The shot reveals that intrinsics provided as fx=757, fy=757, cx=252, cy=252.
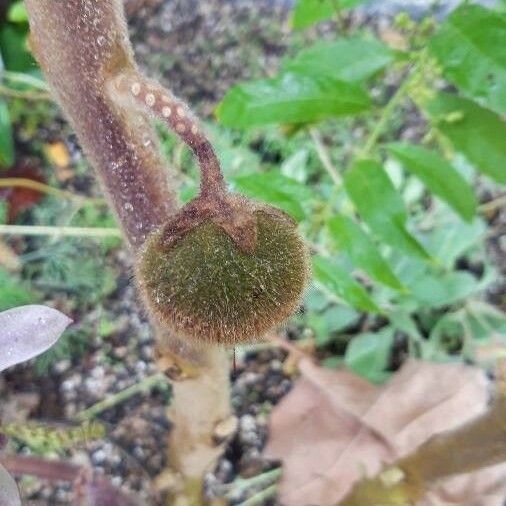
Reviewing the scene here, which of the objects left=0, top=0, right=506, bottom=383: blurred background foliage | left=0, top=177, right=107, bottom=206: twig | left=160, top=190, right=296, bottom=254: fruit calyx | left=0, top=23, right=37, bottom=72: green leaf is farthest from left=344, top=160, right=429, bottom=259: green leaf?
left=0, top=23, right=37, bottom=72: green leaf

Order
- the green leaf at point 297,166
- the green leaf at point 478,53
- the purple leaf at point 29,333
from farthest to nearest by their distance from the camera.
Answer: the green leaf at point 297,166 < the green leaf at point 478,53 < the purple leaf at point 29,333

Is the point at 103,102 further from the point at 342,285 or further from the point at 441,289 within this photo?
the point at 441,289

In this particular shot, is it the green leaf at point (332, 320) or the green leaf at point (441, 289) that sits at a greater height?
the green leaf at point (441, 289)

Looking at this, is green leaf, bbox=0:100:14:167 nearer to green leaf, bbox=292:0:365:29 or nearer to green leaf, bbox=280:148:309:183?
green leaf, bbox=280:148:309:183

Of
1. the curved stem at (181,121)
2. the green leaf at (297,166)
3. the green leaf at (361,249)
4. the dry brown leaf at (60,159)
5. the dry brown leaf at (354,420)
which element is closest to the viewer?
the curved stem at (181,121)

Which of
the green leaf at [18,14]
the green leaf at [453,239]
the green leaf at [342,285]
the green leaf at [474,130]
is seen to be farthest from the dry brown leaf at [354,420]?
the green leaf at [18,14]

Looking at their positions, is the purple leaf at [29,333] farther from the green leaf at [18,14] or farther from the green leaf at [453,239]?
the green leaf at [18,14]

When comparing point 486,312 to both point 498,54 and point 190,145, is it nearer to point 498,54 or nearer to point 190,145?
point 498,54
